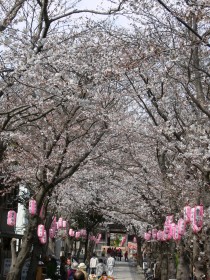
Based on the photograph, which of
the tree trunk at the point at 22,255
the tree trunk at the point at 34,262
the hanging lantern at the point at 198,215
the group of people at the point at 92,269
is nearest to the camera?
the hanging lantern at the point at 198,215

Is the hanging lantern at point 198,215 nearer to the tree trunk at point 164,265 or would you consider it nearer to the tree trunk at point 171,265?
the tree trunk at point 171,265

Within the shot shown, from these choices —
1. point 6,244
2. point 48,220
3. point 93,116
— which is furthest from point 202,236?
point 6,244

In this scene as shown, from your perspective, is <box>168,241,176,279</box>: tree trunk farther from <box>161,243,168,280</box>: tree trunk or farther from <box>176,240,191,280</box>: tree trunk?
<box>176,240,191,280</box>: tree trunk

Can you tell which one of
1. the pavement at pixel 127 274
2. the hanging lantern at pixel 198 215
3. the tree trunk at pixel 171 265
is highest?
the hanging lantern at pixel 198 215

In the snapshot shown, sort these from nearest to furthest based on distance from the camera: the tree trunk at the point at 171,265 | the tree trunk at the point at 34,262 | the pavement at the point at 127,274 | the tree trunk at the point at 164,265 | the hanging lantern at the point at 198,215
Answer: the hanging lantern at the point at 198,215
the tree trunk at the point at 34,262
the tree trunk at the point at 171,265
the tree trunk at the point at 164,265
the pavement at the point at 127,274

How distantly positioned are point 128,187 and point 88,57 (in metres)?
11.4

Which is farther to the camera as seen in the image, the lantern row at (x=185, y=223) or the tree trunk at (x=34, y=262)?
the tree trunk at (x=34, y=262)

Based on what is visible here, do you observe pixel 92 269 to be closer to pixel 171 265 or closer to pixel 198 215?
pixel 171 265

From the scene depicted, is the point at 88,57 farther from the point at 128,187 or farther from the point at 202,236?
the point at 128,187

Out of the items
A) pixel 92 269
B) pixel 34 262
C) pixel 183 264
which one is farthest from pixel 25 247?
pixel 92 269

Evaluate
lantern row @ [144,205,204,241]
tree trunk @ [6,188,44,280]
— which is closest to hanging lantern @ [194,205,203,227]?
lantern row @ [144,205,204,241]

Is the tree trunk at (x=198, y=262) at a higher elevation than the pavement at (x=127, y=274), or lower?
higher

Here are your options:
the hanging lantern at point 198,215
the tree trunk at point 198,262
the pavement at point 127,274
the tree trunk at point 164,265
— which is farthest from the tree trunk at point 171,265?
the pavement at point 127,274

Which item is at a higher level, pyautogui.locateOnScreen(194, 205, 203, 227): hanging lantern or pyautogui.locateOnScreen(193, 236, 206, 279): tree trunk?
pyautogui.locateOnScreen(194, 205, 203, 227): hanging lantern
